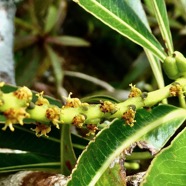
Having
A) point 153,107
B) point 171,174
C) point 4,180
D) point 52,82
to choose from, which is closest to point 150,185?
point 171,174

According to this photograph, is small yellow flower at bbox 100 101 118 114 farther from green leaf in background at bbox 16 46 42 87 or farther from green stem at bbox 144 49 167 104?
green leaf in background at bbox 16 46 42 87

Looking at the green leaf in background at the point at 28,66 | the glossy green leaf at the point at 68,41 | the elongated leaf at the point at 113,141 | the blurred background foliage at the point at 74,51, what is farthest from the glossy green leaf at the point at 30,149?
the glossy green leaf at the point at 68,41

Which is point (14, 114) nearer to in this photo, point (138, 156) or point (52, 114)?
point (52, 114)

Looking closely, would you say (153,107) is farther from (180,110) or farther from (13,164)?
(13,164)

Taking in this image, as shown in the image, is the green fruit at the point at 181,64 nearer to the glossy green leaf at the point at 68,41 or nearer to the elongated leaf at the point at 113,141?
the elongated leaf at the point at 113,141

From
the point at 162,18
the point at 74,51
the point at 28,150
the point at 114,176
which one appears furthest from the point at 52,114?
the point at 74,51
